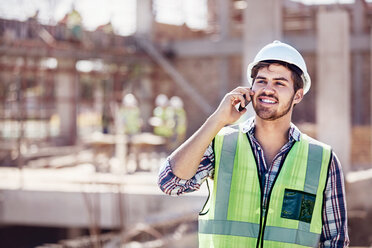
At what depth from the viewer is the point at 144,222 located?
29.6 ft

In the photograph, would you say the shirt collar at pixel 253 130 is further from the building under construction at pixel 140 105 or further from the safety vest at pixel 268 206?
the building under construction at pixel 140 105

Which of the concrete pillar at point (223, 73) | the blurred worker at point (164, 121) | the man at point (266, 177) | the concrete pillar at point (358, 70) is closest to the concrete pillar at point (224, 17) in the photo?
the concrete pillar at point (223, 73)

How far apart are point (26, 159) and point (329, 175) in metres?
15.3

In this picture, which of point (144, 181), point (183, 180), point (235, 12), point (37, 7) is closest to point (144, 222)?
point (144, 181)

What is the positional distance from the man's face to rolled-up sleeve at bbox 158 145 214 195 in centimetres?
28

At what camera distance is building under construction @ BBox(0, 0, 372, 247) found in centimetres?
1104

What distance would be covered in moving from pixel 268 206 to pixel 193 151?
0.37m

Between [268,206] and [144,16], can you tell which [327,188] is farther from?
[144,16]

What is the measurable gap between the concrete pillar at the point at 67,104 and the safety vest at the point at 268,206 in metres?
18.1

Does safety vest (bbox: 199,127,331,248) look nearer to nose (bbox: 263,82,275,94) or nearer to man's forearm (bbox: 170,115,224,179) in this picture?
man's forearm (bbox: 170,115,224,179)

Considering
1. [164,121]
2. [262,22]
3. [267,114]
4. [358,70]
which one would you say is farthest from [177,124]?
[267,114]

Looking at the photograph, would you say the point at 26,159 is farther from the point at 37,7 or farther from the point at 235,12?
the point at 235,12

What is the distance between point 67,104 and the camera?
20719mm

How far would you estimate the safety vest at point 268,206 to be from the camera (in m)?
2.38
